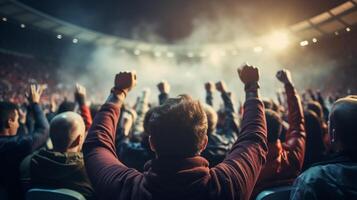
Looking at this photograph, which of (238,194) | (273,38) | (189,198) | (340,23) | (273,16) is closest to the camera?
(189,198)

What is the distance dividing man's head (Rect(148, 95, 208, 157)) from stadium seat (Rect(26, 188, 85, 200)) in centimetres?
110

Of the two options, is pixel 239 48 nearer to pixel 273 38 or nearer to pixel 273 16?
pixel 273 38

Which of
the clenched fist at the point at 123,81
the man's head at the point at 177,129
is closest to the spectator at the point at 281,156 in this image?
the man's head at the point at 177,129

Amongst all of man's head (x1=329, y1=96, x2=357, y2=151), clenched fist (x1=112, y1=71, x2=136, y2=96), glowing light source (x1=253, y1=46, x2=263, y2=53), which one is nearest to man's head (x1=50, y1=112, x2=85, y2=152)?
clenched fist (x1=112, y1=71, x2=136, y2=96)

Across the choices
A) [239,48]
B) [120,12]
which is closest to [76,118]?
[120,12]

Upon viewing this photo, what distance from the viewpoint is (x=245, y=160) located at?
4.73 ft

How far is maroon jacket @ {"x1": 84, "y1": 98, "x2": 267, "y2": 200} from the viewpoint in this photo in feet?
4.27

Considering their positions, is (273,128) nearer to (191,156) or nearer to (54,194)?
(191,156)

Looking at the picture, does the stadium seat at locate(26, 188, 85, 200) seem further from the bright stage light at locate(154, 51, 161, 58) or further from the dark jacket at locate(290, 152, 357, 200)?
the bright stage light at locate(154, 51, 161, 58)

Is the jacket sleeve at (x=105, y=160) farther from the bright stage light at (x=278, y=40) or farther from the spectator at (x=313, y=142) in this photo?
the bright stage light at (x=278, y=40)

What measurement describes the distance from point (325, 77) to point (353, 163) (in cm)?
2109

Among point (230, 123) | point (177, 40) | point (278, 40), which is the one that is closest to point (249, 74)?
point (230, 123)

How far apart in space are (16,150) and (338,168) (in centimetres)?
257

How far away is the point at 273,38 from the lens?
2184cm
